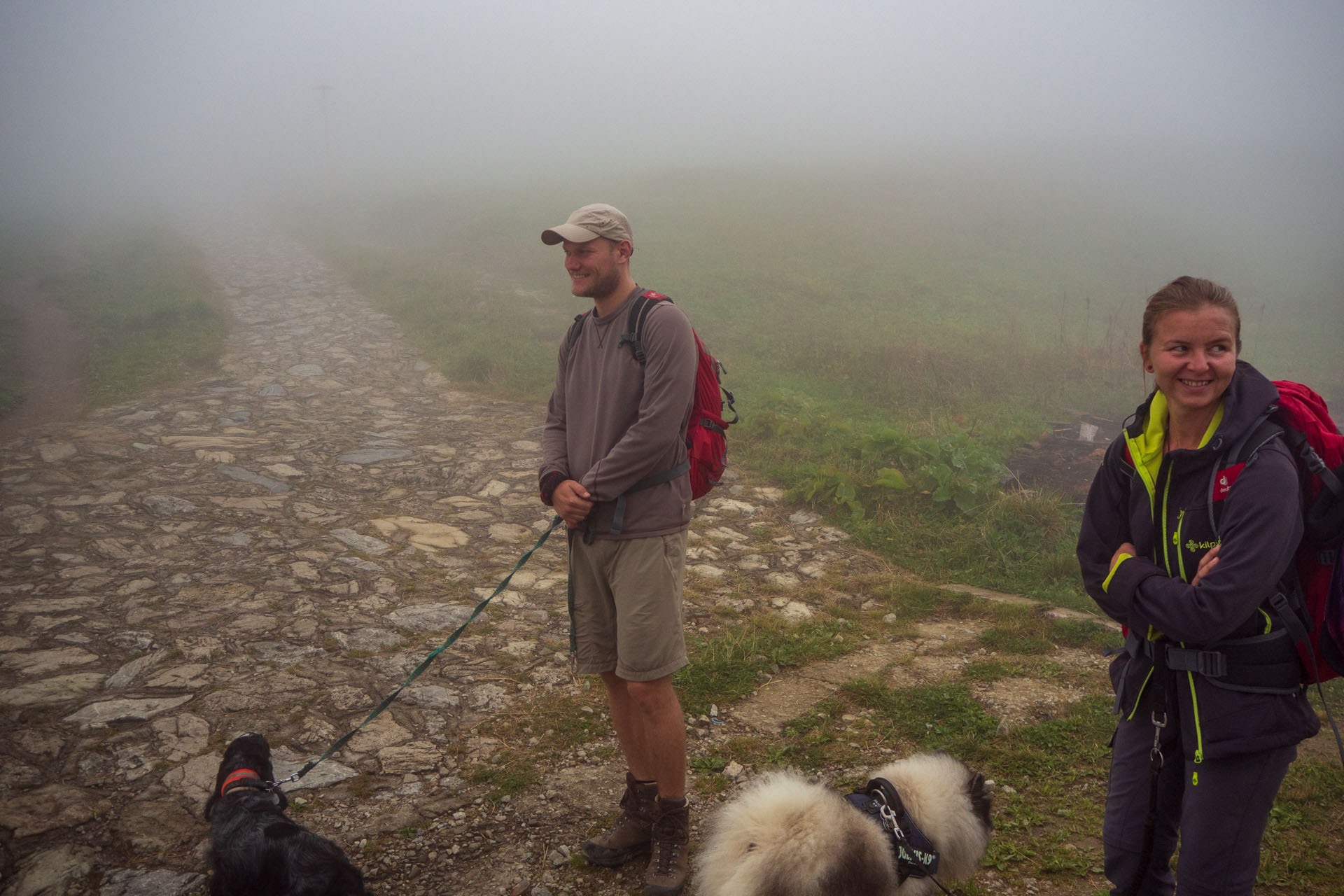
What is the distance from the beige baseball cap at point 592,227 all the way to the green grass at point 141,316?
876 centimetres

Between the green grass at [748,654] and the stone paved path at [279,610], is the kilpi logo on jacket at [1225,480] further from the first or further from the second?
the green grass at [748,654]

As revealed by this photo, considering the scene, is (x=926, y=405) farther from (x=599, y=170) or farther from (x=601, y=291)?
(x=599, y=170)

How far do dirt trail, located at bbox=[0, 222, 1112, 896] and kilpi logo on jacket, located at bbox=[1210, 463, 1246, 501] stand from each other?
1849 mm

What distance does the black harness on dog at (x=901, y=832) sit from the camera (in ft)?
8.56

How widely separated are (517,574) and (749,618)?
1.79 meters

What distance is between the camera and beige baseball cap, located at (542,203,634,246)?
10.2ft

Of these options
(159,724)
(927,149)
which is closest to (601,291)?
(159,724)

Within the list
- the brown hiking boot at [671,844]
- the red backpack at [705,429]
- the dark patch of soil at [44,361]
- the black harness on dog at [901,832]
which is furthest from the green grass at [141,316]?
the black harness on dog at [901,832]

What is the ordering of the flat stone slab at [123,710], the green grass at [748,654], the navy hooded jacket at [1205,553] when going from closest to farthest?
the navy hooded jacket at [1205,553], the flat stone slab at [123,710], the green grass at [748,654]

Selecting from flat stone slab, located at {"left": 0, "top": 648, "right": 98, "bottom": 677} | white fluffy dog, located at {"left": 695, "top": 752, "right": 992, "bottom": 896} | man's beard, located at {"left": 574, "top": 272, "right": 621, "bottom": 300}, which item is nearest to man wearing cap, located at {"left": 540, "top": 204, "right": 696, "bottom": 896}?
man's beard, located at {"left": 574, "top": 272, "right": 621, "bottom": 300}

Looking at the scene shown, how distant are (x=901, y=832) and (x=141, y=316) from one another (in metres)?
14.8

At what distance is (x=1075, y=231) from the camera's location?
2600 cm

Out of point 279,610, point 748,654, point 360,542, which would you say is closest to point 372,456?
point 360,542

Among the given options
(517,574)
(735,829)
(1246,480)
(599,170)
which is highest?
(599,170)
